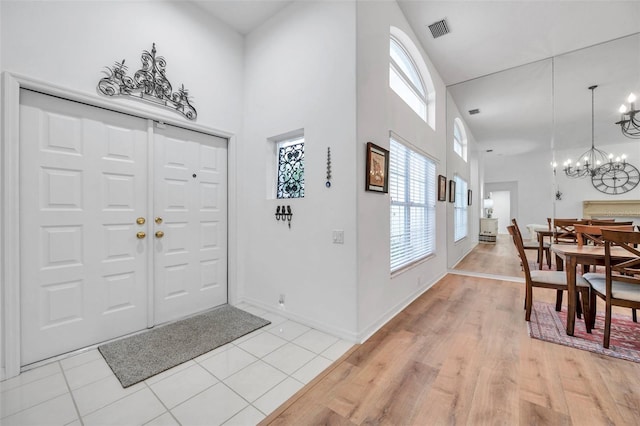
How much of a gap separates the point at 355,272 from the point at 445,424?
114cm

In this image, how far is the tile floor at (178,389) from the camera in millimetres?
1451

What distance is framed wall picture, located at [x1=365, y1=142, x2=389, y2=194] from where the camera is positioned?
2363 mm

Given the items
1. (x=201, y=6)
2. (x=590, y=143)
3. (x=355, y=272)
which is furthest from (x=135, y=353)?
(x=590, y=143)

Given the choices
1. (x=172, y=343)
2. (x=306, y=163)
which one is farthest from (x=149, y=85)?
(x=172, y=343)

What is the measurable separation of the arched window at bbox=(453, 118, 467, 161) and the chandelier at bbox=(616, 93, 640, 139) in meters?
2.33

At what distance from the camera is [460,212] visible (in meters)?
5.80

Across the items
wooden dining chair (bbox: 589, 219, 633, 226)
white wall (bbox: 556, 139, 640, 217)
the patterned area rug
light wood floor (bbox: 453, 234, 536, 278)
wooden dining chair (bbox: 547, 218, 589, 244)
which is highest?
white wall (bbox: 556, 139, 640, 217)

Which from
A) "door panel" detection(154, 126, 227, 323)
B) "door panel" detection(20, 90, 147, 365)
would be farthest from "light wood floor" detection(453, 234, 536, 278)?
"door panel" detection(20, 90, 147, 365)

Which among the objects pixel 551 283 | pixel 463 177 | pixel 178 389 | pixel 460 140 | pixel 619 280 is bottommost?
pixel 178 389

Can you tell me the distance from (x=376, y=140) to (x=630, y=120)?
11.7 feet

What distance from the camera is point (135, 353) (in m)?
2.08

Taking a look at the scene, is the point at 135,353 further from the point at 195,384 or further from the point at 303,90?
the point at 303,90

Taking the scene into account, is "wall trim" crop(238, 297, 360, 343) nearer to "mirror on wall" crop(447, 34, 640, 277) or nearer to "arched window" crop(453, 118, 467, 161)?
"mirror on wall" crop(447, 34, 640, 277)

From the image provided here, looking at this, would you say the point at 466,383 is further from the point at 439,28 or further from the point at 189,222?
the point at 439,28
